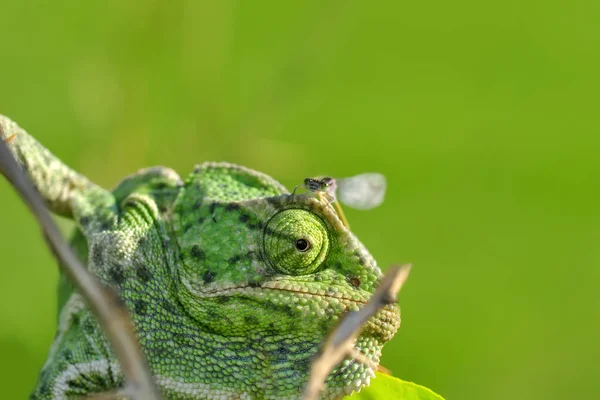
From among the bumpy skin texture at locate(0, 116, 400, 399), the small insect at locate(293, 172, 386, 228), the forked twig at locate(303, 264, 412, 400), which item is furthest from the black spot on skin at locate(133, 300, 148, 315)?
the forked twig at locate(303, 264, 412, 400)

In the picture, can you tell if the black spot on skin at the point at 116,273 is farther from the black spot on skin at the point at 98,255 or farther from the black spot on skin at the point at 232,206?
the black spot on skin at the point at 232,206

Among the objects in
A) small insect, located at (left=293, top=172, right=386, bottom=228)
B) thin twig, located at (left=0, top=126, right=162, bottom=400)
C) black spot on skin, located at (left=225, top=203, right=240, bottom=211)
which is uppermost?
small insect, located at (left=293, top=172, right=386, bottom=228)

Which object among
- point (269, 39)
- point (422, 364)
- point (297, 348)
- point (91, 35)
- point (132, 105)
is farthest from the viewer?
point (269, 39)

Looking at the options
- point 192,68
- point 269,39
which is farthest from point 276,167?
point 269,39

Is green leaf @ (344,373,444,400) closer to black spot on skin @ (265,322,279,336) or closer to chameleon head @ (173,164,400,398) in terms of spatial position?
chameleon head @ (173,164,400,398)

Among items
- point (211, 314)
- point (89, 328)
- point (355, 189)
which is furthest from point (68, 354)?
point (355, 189)

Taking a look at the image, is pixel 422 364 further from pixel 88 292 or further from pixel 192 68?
pixel 88 292

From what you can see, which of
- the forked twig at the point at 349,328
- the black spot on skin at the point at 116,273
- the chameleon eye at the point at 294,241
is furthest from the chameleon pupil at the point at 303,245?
the forked twig at the point at 349,328
